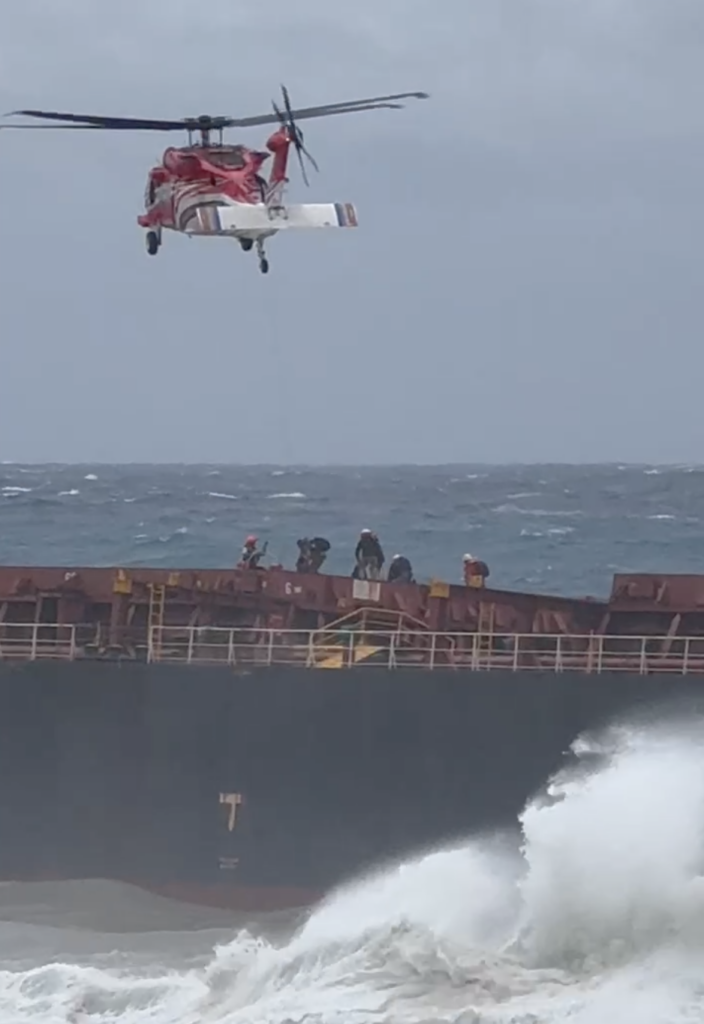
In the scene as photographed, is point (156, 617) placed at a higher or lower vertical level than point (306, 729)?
higher

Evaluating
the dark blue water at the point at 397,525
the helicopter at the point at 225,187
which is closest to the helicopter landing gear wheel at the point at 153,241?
the helicopter at the point at 225,187

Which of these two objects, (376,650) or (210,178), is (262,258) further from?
(376,650)

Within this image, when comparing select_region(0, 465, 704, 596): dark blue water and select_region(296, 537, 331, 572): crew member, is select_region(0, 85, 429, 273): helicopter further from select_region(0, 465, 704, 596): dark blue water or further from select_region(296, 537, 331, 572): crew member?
select_region(0, 465, 704, 596): dark blue water

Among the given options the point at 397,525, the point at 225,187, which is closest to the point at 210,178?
the point at 225,187

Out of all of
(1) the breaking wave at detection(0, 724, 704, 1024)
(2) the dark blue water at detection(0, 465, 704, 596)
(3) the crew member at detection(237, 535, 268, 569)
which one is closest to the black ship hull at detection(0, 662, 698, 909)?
(1) the breaking wave at detection(0, 724, 704, 1024)

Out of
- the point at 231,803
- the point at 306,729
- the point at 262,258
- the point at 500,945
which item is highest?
the point at 262,258

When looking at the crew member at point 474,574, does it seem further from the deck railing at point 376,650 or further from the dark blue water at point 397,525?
the dark blue water at point 397,525
